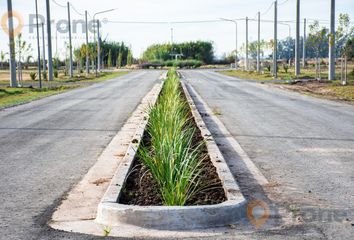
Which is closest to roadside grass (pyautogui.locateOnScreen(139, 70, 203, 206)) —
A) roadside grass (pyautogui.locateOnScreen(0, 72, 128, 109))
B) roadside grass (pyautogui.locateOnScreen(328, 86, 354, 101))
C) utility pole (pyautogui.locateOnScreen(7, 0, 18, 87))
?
roadside grass (pyautogui.locateOnScreen(0, 72, 128, 109))

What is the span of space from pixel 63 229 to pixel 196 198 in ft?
5.04

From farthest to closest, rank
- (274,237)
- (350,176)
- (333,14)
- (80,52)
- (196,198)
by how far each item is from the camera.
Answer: (80,52) → (333,14) → (350,176) → (196,198) → (274,237)

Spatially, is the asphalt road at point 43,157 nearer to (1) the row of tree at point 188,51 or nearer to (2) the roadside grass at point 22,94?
(2) the roadside grass at point 22,94

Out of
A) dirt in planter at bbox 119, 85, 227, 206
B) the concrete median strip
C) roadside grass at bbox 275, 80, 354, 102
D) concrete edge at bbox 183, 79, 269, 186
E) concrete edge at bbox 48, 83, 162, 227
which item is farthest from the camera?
roadside grass at bbox 275, 80, 354, 102

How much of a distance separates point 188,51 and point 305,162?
392 ft

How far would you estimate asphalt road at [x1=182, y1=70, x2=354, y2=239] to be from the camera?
538 cm

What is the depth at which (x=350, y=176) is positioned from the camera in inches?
296

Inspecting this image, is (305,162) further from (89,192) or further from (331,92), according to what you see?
(331,92)

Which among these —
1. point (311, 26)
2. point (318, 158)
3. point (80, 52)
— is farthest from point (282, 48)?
point (318, 158)

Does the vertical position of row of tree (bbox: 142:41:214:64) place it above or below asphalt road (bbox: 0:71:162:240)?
above

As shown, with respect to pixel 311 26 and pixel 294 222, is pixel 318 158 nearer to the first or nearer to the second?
pixel 294 222

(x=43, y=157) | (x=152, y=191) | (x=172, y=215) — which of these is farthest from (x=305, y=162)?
(x=43, y=157)

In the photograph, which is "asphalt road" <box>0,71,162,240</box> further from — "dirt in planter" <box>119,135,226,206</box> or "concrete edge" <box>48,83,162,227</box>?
"dirt in planter" <box>119,135,226,206</box>

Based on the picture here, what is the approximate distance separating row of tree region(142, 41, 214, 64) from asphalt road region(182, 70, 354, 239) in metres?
107
